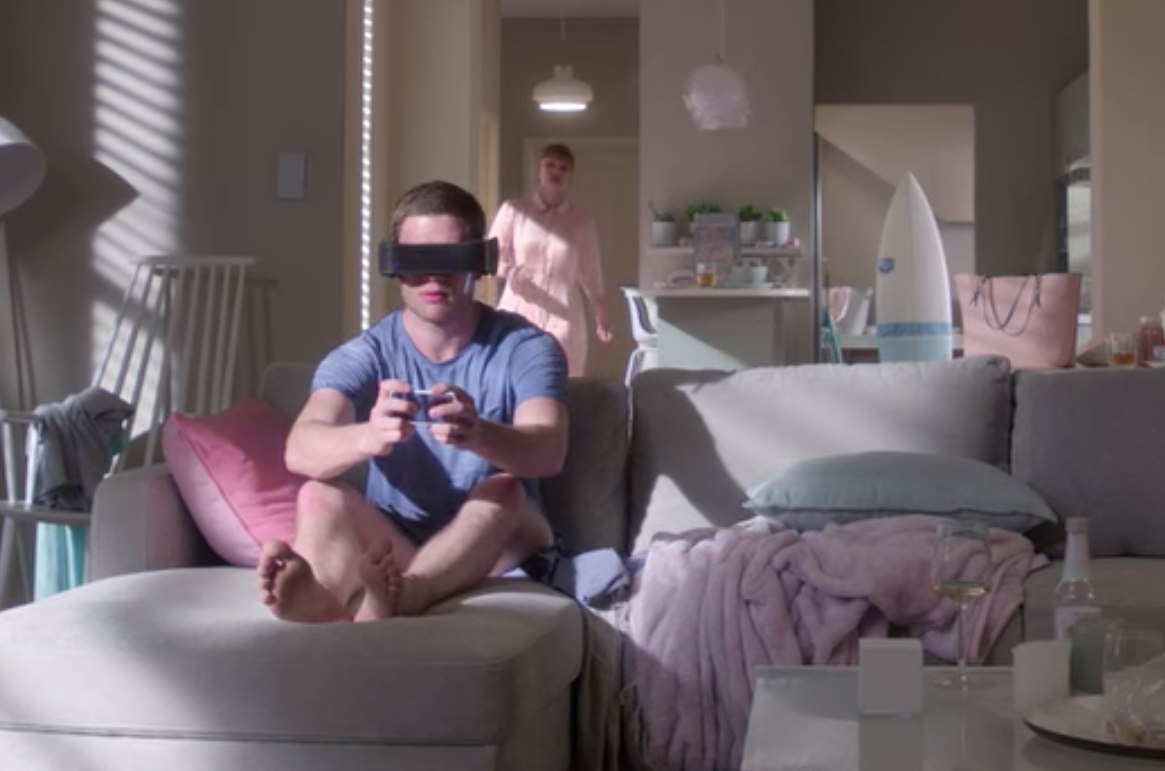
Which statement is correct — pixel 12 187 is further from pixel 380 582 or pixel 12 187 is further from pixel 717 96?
pixel 717 96

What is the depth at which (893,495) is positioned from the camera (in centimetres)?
297

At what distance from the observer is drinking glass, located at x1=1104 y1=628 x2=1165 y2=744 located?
5.71 feet

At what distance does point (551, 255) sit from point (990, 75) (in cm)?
396

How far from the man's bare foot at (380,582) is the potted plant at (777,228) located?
255 inches

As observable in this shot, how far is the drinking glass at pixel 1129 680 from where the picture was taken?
1740mm

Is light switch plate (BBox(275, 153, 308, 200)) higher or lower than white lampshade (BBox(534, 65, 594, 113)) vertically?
lower

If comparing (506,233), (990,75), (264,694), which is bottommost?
(264,694)

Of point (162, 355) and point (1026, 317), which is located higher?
point (1026, 317)

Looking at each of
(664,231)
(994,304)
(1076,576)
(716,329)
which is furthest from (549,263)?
(1076,576)

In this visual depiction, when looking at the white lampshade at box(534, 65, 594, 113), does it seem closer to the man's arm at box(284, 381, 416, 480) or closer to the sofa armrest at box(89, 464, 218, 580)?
the man's arm at box(284, 381, 416, 480)

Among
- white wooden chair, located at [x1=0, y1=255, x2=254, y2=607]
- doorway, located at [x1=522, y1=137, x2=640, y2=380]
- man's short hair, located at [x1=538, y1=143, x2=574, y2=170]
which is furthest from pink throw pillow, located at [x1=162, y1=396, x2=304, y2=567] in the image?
doorway, located at [x1=522, y1=137, x2=640, y2=380]

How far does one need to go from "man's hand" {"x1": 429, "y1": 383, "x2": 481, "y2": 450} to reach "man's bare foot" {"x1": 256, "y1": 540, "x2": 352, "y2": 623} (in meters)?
0.32

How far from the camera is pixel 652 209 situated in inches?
355

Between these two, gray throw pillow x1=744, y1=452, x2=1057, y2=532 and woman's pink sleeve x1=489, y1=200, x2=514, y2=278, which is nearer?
gray throw pillow x1=744, y1=452, x2=1057, y2=532
